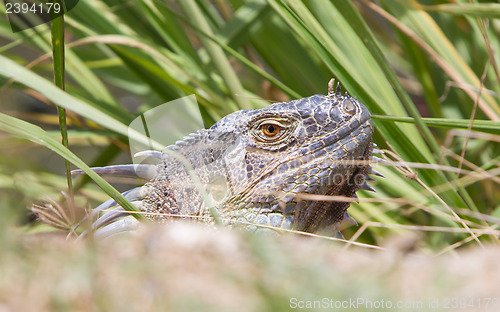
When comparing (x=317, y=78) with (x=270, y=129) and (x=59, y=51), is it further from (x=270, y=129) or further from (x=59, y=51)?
(x=59, y=51)

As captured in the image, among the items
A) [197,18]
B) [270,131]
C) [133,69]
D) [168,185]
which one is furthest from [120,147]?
[270,131]

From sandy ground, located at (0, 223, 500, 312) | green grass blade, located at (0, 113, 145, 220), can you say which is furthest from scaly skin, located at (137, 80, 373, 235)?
sandy ground, located at (0, 223, 500, 312)

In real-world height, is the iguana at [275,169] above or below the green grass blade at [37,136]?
below

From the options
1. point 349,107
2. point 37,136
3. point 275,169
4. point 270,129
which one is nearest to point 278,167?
point 275,169

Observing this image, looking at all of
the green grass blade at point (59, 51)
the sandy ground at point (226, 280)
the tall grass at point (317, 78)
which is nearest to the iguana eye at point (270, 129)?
the tall grass at point (317, 78)

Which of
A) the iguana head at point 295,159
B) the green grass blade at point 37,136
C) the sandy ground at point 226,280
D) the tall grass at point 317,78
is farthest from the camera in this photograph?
the tall grass at point 317,78

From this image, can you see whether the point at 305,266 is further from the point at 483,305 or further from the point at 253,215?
the point at 253,215

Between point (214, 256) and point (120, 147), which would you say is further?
point (120, 147)

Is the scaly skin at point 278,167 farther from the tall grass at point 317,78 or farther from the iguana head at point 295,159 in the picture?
the tall grass at point 317,78
